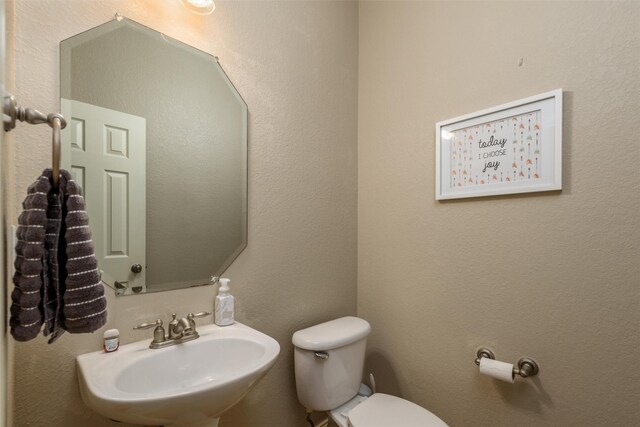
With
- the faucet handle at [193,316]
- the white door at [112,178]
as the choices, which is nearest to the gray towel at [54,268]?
the white door at [112,178]

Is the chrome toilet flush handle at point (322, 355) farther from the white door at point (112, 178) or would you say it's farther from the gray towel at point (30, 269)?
the gray towel at point (30, 269)

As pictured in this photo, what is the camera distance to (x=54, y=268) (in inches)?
22.9

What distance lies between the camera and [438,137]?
1364 millimetres

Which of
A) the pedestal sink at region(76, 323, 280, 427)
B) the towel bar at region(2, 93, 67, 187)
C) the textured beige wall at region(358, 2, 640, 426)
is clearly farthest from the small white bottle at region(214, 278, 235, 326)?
the textured beige wall at region(358, 2, 640, 426)

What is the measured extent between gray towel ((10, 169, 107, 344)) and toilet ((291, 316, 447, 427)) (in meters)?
0.86

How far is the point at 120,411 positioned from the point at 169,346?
278 mm

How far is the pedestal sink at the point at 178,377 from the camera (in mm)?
701

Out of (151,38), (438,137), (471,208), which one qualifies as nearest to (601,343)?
(471,208)

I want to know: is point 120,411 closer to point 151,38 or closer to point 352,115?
point 151,38

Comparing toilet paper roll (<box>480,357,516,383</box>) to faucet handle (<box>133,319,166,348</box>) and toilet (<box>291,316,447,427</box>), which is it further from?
faucet handle (<box>133,319,166,348</box>)

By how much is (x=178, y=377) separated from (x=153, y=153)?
74cm

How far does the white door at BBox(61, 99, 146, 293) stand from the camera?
35.1 inches

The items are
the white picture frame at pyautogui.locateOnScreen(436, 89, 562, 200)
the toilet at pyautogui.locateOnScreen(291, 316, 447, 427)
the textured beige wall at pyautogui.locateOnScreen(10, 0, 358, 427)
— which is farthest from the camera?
the toilet at pyautogui.locateOnScreen(291, 316, 447, 427)

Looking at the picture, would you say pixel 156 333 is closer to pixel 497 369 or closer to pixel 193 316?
pixel 193 316
